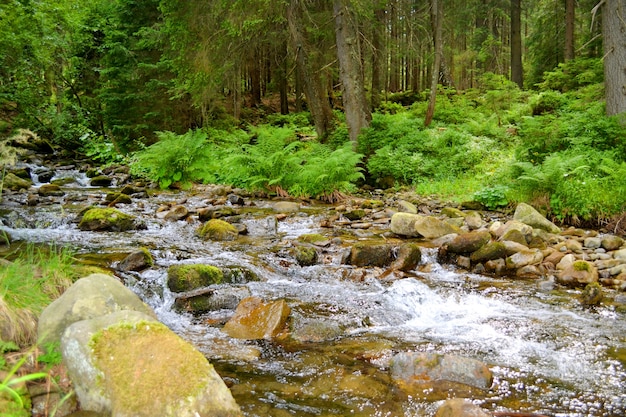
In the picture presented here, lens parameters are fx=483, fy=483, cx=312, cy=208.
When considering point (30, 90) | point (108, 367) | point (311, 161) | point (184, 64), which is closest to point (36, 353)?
point (108, 367)

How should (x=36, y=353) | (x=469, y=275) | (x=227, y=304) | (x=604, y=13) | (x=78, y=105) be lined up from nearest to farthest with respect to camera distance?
(x=36, y=353)
(x=227, y=304)
(x=469, y=275)
(x=604, y=13)
(x=78, y=105)

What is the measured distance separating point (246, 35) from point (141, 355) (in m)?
12.5

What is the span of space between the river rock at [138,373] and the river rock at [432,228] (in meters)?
5.70

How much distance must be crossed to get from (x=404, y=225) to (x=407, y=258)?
159 centimetres

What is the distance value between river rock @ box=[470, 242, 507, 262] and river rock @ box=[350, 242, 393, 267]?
125 cm

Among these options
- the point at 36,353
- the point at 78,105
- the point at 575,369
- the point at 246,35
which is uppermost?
the point at 246,35

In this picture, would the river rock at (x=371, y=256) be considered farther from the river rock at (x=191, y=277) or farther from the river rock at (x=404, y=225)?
the river rock at (x=191, y=277)

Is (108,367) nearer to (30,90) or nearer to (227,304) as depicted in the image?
(227,304)

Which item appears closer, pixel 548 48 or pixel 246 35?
pixel 246 35

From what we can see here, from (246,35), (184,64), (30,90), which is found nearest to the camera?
(246,35)

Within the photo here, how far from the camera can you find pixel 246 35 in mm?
14055

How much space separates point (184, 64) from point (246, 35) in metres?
2.44

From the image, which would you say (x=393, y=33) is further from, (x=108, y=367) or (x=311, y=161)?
(x=108, y=367)

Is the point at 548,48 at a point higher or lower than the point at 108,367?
higher
